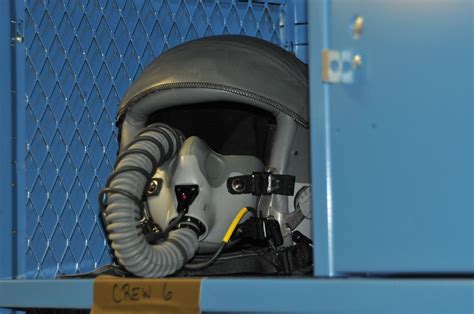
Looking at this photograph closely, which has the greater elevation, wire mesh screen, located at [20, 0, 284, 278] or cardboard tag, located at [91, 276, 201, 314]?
wire mesh screen, located at [20, 0, 284, 278]

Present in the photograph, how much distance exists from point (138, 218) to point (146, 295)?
0.14 m

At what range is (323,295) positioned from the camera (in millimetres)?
1062

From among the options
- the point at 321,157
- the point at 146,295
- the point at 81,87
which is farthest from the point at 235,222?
the point at 81,87

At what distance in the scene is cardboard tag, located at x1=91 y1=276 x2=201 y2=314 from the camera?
46.3 inches

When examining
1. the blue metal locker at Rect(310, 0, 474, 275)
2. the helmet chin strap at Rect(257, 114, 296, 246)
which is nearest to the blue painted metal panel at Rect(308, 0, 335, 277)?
the blue metal locker at Rect(310, 0, 474, 275)

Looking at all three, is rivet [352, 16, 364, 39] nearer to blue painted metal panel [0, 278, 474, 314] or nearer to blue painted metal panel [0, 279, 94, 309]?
blue painted metal panel [0, 278, 474, 314]

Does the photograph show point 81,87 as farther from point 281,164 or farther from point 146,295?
point 146,295

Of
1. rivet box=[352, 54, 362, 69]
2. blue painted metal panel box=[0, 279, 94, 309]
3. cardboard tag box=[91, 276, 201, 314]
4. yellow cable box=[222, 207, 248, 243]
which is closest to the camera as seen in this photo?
rivet box=[352, 54, 362, 69]

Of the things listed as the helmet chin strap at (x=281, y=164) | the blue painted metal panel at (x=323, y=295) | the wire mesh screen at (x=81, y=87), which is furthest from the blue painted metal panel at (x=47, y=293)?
the helmet chin strap at (x=281, y=164)

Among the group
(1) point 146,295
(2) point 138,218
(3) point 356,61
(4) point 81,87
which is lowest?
(1) point 146,295

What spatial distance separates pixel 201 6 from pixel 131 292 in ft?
2.62

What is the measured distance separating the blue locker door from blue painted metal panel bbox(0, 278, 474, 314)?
3 cm

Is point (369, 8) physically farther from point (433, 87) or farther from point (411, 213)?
point (411, 213)

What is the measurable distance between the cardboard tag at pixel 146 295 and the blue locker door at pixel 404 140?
8.5 inches
